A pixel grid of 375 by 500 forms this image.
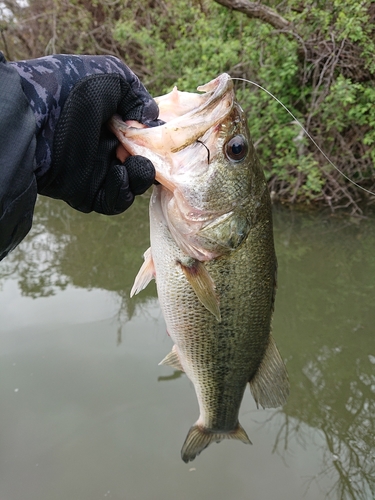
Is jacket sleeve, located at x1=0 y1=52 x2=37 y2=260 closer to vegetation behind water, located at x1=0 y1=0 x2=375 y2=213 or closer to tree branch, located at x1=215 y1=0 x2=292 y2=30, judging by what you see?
vegetation behind water, located at x1=0 y1=0 x2=375 y2=213

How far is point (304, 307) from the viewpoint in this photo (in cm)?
345

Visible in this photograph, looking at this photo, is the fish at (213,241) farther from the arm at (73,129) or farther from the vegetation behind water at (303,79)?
the vegetation behind water at (303,79)

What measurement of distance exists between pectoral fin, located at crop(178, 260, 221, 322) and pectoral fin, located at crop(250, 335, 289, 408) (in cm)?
42

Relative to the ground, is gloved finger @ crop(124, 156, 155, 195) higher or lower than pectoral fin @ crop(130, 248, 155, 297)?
higher

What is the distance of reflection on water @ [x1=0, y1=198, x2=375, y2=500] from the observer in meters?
2.38

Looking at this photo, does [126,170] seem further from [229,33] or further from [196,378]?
[229,33]

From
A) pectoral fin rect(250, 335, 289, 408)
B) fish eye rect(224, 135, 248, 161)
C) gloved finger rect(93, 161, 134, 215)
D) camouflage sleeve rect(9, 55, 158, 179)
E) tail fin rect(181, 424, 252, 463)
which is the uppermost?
camouflage sleeve rect(9, 55, 158, 179)

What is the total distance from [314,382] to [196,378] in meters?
1.38

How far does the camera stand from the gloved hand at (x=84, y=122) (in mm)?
1165

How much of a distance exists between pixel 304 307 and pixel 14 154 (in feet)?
9.68

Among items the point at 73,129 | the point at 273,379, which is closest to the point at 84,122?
the point at 73,129

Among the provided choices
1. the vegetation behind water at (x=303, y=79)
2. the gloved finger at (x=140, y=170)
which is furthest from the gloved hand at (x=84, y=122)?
the vegetation behind water at (x=303, y=79)

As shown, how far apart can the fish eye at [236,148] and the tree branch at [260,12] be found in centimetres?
479

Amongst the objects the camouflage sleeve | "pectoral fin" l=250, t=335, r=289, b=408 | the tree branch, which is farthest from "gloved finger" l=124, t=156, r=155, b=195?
the tree branch
